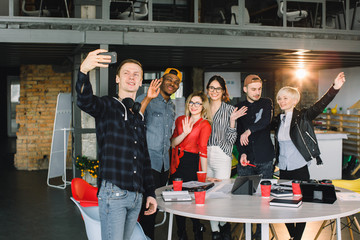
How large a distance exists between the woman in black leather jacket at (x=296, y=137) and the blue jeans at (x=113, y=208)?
188 centimetres

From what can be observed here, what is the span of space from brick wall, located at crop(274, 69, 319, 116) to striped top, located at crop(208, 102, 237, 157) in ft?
23.3

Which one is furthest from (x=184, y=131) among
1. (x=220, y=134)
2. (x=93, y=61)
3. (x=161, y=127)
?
(x=93, y=61)

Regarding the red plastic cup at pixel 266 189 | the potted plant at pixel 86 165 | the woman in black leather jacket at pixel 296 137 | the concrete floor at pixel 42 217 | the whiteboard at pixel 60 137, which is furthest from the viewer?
the whiteboard at pixel 60 137

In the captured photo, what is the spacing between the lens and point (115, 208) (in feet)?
7.27

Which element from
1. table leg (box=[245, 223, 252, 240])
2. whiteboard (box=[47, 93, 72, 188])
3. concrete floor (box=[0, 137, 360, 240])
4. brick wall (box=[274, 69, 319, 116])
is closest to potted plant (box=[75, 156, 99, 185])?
concrete floor (box=[0, 137, 360, 240])

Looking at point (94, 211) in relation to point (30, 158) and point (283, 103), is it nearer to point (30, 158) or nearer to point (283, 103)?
point (283, 103)

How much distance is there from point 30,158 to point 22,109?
1.07 meters

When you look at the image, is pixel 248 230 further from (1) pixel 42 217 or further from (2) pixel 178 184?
(1) pixel 42 217

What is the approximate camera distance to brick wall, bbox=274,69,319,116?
35.1 ft

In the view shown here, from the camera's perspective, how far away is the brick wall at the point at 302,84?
10.7 m

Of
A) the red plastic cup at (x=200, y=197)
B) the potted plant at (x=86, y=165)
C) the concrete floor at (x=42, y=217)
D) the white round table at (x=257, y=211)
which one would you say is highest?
the red plastic cup at (x=200, y=197)

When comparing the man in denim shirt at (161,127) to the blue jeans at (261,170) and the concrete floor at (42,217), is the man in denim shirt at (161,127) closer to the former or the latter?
the blue jeans at (261,170)

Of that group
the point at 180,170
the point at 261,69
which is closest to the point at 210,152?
the point at 180,170

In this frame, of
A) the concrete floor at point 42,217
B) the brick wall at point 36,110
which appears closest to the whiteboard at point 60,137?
the concrete floor at point 42,217
